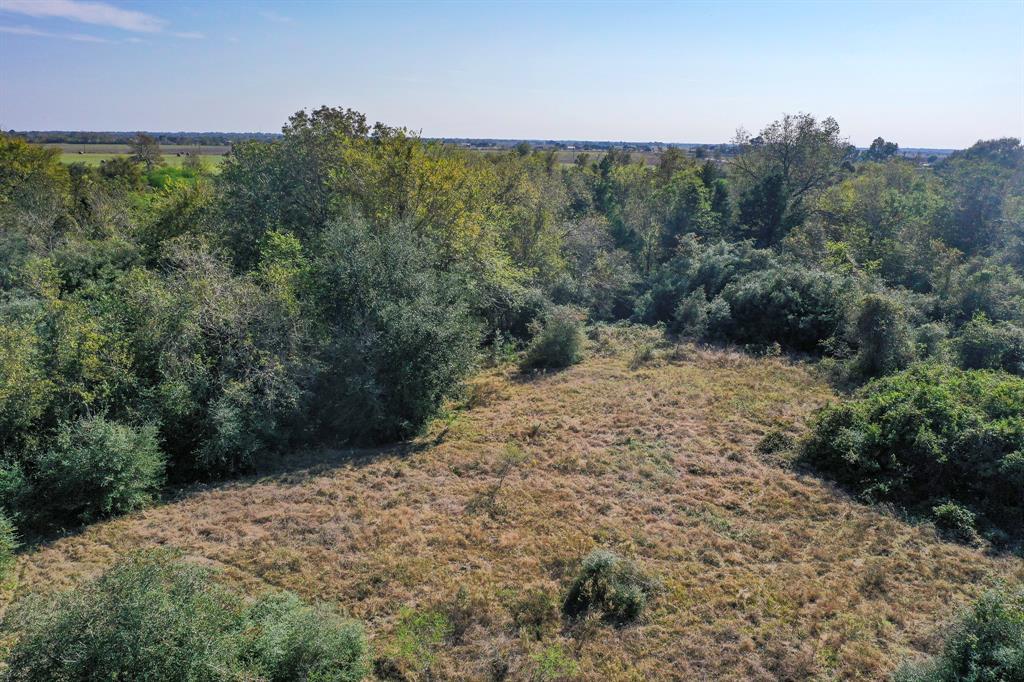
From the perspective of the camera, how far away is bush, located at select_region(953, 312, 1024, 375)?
1675 cm

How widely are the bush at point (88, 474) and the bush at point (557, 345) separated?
1403 centimetres

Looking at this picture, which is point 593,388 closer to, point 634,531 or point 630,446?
point 630,446

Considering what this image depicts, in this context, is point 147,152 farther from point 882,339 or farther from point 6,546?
point 882,339

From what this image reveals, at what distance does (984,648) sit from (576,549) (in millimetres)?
6161

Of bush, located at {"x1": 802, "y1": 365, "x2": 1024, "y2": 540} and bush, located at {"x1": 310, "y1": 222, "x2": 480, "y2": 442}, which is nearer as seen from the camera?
bush, located at {"x1": 802, "y1": 365, "x2": 1024, "y2": 540}

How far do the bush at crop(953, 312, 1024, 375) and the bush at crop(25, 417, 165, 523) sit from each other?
2397 cm

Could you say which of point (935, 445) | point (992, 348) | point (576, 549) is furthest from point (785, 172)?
point (576, 549)

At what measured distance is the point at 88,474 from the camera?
11469 millimetres

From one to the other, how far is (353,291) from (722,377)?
13558 mm

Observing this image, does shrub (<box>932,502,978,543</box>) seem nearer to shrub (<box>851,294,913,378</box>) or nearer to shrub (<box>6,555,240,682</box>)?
shrub (<box>851,294,913,378</box>)

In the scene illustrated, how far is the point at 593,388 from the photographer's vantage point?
19422 millimetres

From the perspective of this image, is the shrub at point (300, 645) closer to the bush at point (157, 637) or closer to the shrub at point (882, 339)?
the bush at point (157, 637)

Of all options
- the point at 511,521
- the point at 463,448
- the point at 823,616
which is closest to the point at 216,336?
the point at 463,448

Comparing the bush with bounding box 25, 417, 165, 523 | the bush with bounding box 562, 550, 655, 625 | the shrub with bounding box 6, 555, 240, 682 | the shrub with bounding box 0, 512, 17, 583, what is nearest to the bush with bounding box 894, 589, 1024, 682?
the bush with bounding box 562, 550, 655, 625
